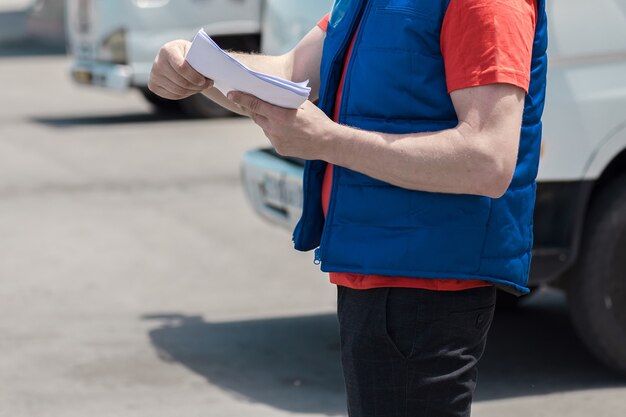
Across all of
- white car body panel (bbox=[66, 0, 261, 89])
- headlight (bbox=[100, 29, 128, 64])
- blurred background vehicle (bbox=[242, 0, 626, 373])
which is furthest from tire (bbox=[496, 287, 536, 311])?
headlight (bbox=[100, 29, 128, 64])

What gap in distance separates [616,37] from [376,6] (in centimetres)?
236

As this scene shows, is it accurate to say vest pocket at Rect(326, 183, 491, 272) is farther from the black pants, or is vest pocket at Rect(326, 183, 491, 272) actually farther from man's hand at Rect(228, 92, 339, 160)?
man's hand at Rect(228, 92, 339, 160)

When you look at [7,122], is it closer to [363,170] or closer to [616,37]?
[616,37]

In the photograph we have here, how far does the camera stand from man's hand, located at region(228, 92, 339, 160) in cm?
209

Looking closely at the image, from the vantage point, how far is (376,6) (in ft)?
7.36

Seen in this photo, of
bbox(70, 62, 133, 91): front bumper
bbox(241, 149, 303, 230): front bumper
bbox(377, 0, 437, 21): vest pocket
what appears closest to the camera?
bbox(377, 0, 437, 21): vest pocket

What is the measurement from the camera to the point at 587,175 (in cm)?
441

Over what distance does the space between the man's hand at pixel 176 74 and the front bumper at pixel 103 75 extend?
935 cm

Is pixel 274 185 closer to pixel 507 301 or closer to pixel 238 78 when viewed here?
pixel 507 301

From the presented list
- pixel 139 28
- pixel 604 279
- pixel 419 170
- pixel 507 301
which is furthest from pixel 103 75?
pixel 419 170

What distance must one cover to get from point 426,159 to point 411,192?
5.4 inches

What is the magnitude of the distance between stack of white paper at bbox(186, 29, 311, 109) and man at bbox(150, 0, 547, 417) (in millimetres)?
26

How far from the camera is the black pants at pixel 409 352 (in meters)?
2.28

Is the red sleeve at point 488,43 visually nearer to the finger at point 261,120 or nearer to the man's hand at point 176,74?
the finger at point 261,120
